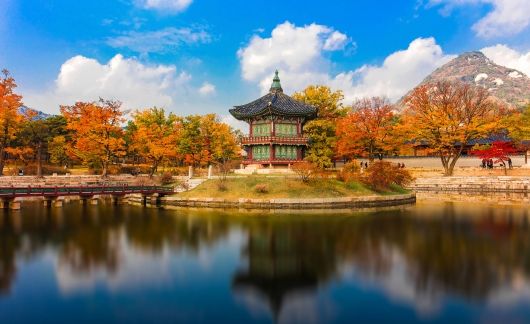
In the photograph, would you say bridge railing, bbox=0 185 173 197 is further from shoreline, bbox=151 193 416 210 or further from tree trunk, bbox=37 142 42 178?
tree trunk, bbox=37 142 42 178

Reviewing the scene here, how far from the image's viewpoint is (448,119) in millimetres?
64062

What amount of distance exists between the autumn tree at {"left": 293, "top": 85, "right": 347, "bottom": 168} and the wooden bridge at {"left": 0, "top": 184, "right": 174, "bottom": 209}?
82.8 feet

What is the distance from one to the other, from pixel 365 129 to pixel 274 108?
18.3 m

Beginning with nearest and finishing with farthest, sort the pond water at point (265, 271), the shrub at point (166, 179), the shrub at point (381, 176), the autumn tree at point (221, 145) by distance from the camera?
1. the pond water at point (265, 271)
2. the shrub at point (381, 176)
3. the shrub at point (166, 179)
4. the autumn tree at point (221, 145)

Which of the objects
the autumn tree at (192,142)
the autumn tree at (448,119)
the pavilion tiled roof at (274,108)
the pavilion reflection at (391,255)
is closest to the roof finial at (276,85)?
the pavilion tiled roof at (274,108)

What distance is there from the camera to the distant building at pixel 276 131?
5697 cm

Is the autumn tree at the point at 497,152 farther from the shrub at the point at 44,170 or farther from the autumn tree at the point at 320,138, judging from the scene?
the shrub at the point at 44,170

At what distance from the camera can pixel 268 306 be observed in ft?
48.0

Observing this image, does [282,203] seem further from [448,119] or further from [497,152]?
[497,152]

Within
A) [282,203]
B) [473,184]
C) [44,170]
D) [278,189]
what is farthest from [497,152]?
[44,170]

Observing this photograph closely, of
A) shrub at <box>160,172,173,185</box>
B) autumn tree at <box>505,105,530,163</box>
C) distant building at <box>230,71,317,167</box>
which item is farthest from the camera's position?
autumn tree at <box>505,105,530,163</box>

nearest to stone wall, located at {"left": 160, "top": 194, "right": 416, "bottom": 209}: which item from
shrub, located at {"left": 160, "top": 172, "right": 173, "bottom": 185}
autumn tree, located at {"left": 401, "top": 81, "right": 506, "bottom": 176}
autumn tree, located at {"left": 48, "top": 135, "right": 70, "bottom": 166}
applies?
shrub, located at {"left": 160, "top": 172, "right": 173, "bottom": 185}

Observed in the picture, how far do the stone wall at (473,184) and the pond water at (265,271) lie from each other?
2998 centimetres

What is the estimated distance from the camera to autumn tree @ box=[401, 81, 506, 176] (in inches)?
2512
